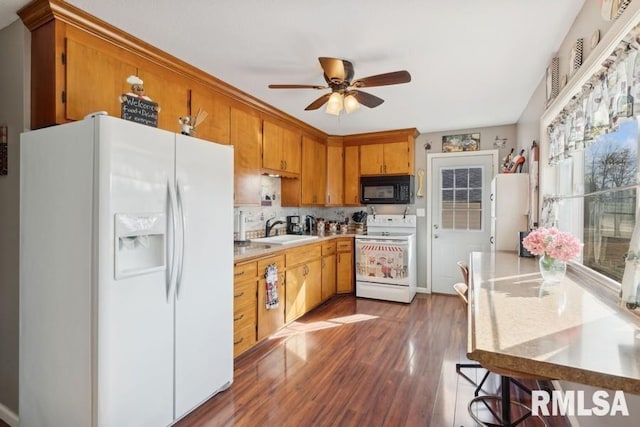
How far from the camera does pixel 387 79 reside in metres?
2.15

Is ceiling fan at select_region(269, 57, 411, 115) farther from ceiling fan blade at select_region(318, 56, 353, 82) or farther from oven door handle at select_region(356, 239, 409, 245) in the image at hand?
oven door handle at select_region(356, 239, 409, 245)

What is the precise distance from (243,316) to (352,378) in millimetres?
984

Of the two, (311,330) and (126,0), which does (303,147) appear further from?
(126,0)

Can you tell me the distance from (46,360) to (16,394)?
58cm

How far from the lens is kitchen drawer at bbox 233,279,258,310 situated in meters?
2.56

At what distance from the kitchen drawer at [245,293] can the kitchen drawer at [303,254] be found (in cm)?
63

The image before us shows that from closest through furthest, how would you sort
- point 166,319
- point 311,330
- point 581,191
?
point 166,319, point 581,191, point 311,330

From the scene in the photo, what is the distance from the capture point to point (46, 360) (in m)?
1.65

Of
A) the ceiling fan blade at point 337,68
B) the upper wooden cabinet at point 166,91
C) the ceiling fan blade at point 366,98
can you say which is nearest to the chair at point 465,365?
the ceiling fan blade at point 366,98

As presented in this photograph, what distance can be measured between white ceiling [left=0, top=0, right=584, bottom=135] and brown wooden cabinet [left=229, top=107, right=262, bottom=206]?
0.29 metres

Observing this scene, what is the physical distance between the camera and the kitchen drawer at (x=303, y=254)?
338cm

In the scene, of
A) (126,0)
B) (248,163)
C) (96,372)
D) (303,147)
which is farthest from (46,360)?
(303,147)

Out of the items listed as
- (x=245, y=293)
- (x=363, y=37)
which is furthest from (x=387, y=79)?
(x=245, y=293)

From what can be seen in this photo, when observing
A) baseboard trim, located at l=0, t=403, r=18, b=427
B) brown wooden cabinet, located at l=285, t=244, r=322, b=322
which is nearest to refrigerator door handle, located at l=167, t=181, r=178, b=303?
baseboard trim, located at l=0, t=403, r=18, b=427
